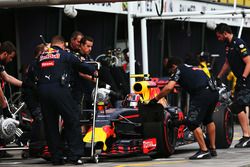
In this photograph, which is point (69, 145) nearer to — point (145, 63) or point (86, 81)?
point (86, 81)

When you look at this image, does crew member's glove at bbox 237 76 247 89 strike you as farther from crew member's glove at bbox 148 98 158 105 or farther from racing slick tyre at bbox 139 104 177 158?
crew member's glove at bbox 148 98 158 105

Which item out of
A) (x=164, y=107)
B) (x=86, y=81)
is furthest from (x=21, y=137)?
(x=164, y=107)

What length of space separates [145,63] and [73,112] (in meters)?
7.84

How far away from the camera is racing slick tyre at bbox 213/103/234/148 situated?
1417 cm

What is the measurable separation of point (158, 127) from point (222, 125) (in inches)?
83.2

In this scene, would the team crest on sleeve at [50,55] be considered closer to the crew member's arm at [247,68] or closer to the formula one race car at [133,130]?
the formula one race car at [133,130]

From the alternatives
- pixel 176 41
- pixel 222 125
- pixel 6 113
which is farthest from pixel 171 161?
pixel 176 41

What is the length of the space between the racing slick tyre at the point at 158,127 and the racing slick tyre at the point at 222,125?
172 cm

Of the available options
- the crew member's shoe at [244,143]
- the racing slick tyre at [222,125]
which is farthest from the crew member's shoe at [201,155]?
the crew member's shoe at [244,143]

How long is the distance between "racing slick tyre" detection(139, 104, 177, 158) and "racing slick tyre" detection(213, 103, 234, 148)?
1.72 metres

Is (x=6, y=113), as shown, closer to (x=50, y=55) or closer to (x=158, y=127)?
(x=50, y=55)

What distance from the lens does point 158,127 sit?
12406 millimetres

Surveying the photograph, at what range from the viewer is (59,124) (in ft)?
40.2

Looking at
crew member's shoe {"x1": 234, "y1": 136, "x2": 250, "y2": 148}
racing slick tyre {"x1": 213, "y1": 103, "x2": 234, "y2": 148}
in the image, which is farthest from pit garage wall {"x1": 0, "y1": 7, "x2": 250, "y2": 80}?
racing slick tyre {"x1": 213, "y1": 103, "x2": 234, "y2": 148}
